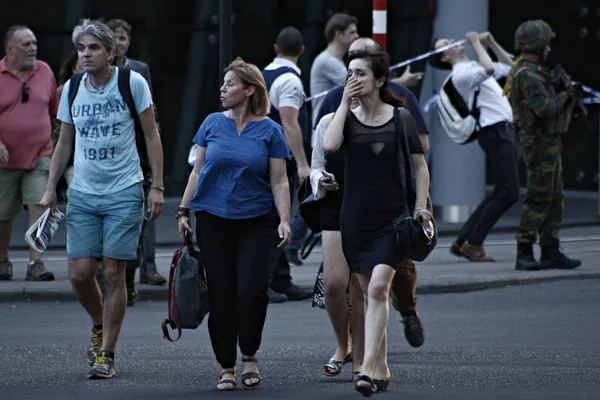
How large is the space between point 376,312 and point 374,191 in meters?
0.61

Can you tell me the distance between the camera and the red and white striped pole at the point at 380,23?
421 inches

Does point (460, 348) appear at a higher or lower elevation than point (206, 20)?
lower

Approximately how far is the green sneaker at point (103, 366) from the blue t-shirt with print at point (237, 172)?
3.17 feet

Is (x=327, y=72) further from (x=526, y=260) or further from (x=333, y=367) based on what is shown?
(x=333, y=367)

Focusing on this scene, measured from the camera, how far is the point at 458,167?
1570 centimetres

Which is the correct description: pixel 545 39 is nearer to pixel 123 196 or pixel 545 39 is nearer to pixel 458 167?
pixel 458 167

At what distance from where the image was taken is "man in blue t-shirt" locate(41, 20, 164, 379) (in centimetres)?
781

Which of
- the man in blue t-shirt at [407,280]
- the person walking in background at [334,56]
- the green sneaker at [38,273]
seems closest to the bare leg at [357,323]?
the man in blue t-shirt at [407,280]

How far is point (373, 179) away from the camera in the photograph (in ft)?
23.8

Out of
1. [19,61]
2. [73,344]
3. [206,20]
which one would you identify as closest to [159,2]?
[206,20]

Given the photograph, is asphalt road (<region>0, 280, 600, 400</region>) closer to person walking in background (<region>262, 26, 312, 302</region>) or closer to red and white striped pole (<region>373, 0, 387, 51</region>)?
person walking in background (<region>262, 26, 312, 302</region>)

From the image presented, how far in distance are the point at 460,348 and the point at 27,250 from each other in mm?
6508

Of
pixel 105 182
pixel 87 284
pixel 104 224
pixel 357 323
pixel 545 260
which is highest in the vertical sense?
pixel 105 182

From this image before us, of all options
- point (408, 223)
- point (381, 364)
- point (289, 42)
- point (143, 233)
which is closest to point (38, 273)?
point (143, 233)
